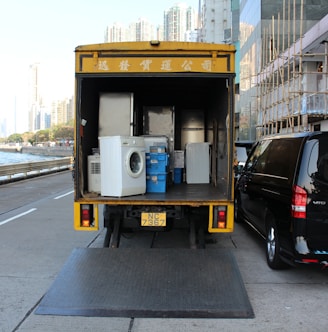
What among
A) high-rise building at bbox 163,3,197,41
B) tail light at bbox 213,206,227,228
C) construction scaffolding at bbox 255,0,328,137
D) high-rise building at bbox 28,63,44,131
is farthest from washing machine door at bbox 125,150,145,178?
high-rise building at bbox 28,63,44,131

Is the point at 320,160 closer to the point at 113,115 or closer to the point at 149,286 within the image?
the point at 149,286

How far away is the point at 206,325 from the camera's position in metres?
4.05

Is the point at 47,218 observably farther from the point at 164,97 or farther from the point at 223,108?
the point at 223,108

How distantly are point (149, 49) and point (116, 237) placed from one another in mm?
2789

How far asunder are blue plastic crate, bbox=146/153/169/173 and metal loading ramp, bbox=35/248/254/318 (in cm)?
150

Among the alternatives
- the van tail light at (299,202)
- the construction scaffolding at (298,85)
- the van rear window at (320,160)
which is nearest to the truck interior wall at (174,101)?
the van tail light at (299,202)

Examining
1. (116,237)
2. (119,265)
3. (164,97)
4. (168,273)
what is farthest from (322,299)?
(164,97)

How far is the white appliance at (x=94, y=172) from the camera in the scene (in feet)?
20.6

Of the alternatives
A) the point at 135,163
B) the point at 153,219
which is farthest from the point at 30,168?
the point at 153,219

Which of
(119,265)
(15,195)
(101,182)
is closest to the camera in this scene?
(119,265)

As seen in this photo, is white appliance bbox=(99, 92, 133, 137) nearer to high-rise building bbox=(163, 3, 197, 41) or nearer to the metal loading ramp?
the metal loading ramp

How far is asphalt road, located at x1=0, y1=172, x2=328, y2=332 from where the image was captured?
4.05 metres

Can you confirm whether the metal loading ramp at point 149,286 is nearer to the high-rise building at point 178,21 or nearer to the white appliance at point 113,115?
the white appliance at point 113,115

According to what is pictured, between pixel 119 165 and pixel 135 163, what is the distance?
1.39ft
